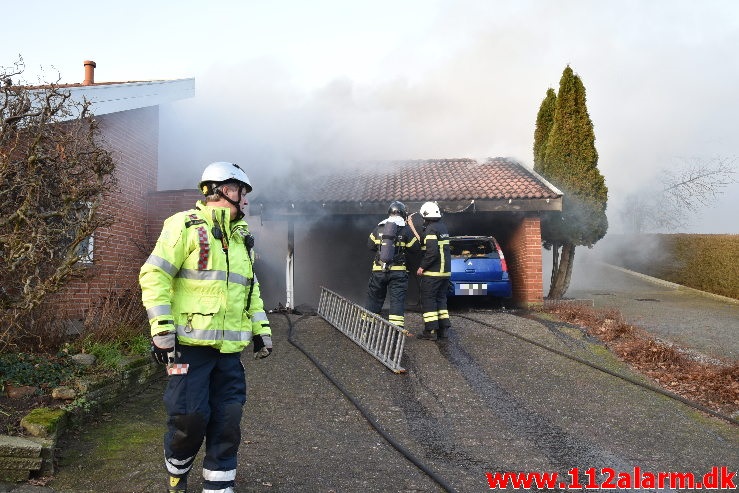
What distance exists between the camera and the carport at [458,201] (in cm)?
1033

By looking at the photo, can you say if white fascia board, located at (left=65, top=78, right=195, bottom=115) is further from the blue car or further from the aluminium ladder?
the blue car

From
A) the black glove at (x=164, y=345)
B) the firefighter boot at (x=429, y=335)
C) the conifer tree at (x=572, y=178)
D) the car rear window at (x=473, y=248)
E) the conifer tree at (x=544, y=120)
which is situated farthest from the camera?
the conifer tree at (x=544, y=120)

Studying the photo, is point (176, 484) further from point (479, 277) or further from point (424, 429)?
point (479, 277)

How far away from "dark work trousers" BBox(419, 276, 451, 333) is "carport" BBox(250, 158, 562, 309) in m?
3.66

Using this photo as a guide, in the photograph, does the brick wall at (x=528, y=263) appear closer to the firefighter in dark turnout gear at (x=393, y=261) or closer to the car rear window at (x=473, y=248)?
the car rear window at (x=473, y=248)

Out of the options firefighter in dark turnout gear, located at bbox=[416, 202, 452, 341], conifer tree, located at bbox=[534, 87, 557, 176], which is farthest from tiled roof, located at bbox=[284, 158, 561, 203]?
firefighter in dark turnout gear, located at bbox=[416, 202, 452, 341]

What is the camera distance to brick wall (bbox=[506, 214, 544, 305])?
33.6 feet

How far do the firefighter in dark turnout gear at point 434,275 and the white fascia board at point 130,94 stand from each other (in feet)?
14.3

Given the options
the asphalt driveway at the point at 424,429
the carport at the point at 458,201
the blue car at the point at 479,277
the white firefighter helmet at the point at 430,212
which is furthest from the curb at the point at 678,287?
the white firefighter helmet at the point at 430,212

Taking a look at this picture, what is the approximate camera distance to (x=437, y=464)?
3.40m

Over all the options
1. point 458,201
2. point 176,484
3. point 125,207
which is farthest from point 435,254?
point 125,207

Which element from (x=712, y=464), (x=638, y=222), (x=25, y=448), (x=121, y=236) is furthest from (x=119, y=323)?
(x=638, y=222)

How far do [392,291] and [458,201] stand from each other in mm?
4442
